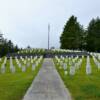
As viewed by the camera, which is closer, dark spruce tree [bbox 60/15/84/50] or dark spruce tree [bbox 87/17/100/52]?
dark spruce tree [bbox 87/17/100/52]

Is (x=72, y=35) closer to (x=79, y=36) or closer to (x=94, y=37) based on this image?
(x=79, y=36)

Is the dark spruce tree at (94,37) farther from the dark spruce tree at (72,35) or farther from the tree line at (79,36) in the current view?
the dark spruce tree at (72,35)

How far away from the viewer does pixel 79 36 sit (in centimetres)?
9938

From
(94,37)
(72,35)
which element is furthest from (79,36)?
(94,37)

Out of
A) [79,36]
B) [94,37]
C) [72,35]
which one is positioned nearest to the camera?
[94,37]

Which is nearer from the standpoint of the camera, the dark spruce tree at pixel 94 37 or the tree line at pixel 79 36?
the dark spruce tree at pixel 94 37

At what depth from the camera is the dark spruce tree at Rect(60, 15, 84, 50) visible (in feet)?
323

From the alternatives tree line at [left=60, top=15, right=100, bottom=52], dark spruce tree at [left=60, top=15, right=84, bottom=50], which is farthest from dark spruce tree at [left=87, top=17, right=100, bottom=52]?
dark spruce tree at [left=60, top=15, right=84, bottom=50]

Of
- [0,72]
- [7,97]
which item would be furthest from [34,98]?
[0,72]

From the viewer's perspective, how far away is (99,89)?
17.6 meters

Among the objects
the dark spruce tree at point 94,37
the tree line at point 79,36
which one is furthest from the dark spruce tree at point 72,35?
the dark spruce tree at point 94,37

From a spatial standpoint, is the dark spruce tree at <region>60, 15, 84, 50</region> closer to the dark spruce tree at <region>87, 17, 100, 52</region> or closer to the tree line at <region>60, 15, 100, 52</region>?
the tree line at <region>60, 15, 100, 52</region>

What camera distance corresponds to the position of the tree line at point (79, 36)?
318ft

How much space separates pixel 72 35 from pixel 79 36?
201 centimetres
